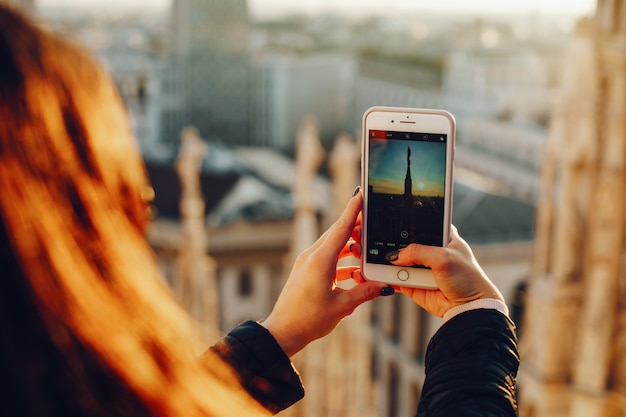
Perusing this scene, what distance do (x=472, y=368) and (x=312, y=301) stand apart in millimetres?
242

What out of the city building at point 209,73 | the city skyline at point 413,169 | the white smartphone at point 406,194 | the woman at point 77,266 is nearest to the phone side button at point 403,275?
the white smartphone at point 406,194

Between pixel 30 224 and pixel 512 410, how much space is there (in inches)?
20.6

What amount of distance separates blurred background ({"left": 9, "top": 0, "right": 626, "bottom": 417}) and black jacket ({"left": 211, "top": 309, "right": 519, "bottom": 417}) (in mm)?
366

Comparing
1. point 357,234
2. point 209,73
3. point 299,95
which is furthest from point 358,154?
point 209,73

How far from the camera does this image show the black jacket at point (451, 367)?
0.88 meters

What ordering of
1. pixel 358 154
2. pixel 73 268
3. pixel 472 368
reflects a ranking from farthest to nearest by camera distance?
pixel 358 154
pixel 472 368
pixel 73 268

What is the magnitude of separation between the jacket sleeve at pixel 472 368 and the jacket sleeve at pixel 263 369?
16cm

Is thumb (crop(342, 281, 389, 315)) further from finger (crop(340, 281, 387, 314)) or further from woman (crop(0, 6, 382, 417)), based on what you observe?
woman (crop(0, 6, 382, 417))

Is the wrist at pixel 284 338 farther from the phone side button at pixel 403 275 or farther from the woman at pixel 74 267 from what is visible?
the woman at pixel 74 267

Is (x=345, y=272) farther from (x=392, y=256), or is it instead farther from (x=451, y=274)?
(x=451, y=274)

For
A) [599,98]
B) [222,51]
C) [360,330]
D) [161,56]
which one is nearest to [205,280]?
[360,330]

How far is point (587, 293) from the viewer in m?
4.00

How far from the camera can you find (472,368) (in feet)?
3.01

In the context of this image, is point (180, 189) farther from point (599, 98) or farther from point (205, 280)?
point (599, 98)
